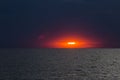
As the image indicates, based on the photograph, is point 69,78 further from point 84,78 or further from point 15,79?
point 15,79

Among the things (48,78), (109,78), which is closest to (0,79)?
(48,78)

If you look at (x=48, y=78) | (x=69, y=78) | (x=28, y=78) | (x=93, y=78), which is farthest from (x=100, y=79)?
(x=28, y=78)

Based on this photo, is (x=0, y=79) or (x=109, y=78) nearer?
(x=0, y=79)

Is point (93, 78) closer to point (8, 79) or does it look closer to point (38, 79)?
point (38, 79)

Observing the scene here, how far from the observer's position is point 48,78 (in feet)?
263

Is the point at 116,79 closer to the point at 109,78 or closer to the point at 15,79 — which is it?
the point at 109,78

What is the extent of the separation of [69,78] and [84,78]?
4.61m

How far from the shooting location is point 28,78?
78812 millimetres

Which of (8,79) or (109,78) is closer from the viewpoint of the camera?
(8,79)

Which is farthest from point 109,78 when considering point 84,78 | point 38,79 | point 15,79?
point 15,79

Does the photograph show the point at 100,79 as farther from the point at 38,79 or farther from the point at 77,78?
the point at 38,79

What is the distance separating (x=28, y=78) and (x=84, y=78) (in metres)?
16.9

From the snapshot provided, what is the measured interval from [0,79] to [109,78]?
1293 inches

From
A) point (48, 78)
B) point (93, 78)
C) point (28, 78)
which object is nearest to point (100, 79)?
point (93, 78)
